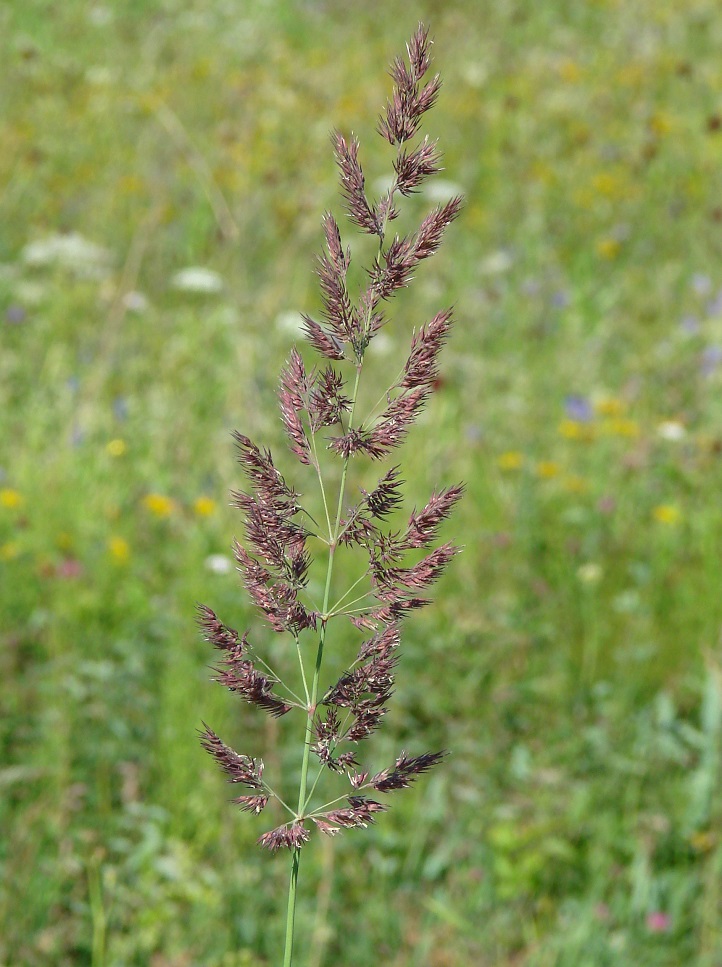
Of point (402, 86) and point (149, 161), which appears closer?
point (402, 86)

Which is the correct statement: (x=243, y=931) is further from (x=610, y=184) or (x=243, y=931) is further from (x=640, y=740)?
(x=610, y=184)

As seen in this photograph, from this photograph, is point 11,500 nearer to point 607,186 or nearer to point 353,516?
point 353,516

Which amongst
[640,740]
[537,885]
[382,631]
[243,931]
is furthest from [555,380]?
[382,631]

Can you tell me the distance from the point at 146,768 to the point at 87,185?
417 centimetres

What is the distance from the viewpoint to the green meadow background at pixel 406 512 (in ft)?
7.98

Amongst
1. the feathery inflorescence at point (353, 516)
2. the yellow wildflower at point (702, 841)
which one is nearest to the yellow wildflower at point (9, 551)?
the yellow wildflower at point (702, 841)

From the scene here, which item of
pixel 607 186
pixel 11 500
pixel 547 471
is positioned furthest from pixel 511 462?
pixel 607 186

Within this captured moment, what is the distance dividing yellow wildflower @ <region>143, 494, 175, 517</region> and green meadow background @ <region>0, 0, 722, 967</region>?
3 cm

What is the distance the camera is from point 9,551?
3.01m

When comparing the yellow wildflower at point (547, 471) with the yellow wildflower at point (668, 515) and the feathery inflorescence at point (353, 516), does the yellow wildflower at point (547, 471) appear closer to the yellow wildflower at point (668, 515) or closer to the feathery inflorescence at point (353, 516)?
the yellow wildflower at point (668, 515)

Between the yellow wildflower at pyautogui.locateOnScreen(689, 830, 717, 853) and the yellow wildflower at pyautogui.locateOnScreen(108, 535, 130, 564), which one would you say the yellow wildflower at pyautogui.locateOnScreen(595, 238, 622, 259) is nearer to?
the yellow wildflower at pyautogui.locateOnScreen(108, 535, 130, 564)

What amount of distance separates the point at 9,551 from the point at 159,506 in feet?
1.56

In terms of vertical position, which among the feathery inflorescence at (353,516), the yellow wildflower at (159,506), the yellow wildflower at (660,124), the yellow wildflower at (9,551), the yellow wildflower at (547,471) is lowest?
the feathery inflorescence at (353,516)

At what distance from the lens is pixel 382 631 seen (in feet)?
2.54
